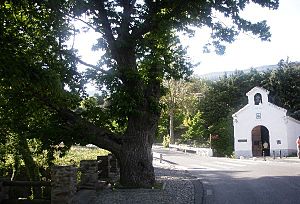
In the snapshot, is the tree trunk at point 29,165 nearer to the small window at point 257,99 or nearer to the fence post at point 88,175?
the fence post at point 88,175

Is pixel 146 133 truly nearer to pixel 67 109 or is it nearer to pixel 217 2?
pixel 67 109

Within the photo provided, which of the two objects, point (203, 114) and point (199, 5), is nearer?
point (199, 5)

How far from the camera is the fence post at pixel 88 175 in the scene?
1451 centimetres

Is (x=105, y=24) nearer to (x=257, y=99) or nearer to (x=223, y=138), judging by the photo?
(x=257, y=99)

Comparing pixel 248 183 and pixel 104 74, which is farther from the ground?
pixel 104 74

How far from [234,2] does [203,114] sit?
3730 cm

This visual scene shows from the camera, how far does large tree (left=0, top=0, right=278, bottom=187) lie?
486 inches

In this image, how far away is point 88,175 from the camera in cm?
1460

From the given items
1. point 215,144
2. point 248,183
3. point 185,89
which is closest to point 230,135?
point 215,144

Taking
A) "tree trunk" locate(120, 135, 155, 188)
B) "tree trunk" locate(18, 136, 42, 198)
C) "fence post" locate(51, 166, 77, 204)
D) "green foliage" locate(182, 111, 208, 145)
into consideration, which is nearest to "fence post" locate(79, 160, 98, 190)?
"tree trunk" locate(120, 135, 155, 188)

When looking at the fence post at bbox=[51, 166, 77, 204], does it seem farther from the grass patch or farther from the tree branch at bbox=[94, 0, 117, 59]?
the tree branch at bbox=[94, 0, 117, 59]

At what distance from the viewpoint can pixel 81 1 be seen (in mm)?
11430

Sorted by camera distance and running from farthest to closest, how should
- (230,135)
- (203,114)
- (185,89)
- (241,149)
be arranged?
(185,89) < (203,114) < (230,135) < (241,149)

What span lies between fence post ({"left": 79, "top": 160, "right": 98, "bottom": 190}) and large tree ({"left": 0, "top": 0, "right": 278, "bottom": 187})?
1.03 metres
